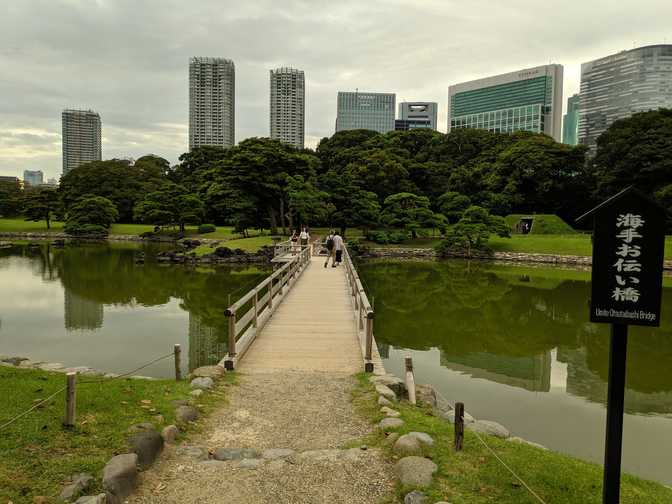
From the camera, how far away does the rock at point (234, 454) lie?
443 cm

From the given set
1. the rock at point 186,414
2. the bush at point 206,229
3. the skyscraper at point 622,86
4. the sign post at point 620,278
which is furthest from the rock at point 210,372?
the skyscraper at point 622,86

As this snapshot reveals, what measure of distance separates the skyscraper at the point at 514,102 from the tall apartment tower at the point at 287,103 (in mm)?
38228

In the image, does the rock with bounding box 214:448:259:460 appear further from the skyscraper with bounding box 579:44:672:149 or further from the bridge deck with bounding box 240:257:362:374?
the skyscraper with bounding box 579:44:672:149

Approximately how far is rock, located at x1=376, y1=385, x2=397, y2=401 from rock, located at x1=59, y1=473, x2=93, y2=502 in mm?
3219

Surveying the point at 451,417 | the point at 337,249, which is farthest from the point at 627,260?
the point at 337,249

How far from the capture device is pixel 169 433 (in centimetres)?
459

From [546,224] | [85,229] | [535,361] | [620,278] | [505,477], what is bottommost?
[535,361]

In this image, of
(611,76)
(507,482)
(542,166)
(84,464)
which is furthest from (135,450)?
(611,76)

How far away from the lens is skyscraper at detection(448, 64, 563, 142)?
105375 mm

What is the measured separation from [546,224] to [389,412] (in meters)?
39.9

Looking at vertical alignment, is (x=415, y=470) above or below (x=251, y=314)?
below

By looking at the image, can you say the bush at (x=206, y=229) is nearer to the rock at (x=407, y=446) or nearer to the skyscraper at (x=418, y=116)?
the rock at (x=407, y=446)

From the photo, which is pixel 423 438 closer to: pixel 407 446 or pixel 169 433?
pixel 407 446

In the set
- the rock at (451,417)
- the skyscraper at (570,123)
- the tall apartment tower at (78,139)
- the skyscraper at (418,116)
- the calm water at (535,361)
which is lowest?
the calm water at (535,361)
